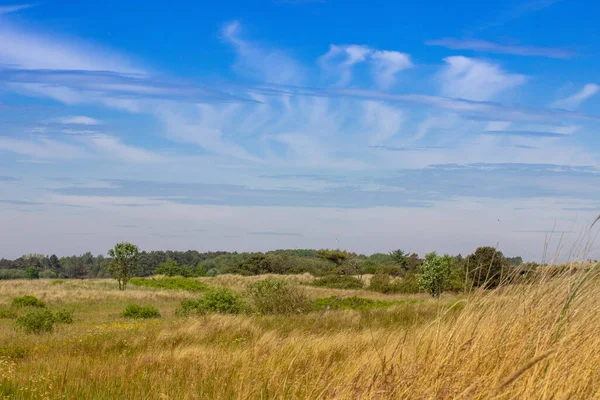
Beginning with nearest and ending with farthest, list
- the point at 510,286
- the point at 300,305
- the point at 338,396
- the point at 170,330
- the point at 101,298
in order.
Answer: the point at 338,396, the point at 510,286, the point at 170,330, the point at 300,305, the point at 101,298

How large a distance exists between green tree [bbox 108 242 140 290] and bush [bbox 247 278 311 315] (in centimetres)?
2499

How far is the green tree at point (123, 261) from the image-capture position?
141 ft

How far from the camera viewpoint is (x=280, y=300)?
786 inches

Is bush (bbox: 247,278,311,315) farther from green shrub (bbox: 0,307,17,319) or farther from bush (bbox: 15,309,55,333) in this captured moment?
green shrub (bbox: 0,307,17,319)

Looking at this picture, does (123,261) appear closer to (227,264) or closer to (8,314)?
(8,314)

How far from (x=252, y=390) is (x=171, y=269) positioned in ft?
214

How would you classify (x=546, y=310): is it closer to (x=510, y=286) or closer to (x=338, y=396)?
(x=510, y=286)

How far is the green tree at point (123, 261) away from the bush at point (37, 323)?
984 inches

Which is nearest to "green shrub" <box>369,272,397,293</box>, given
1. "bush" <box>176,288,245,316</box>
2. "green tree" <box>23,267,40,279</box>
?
"bush" <box>176,288,245,316</box>

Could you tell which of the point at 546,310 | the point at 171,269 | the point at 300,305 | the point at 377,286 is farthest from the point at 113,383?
the point at 171,269

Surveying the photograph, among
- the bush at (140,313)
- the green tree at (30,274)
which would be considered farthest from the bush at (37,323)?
the green tree at (30,274)

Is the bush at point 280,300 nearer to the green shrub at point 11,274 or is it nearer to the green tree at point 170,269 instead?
the green tree at point 170,269

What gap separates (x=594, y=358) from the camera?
4199 millimetres

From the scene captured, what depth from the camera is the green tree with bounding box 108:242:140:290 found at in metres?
43.1
